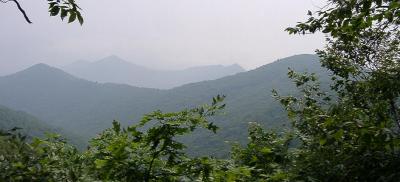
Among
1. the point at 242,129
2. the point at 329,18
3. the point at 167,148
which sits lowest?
the point at 242,129

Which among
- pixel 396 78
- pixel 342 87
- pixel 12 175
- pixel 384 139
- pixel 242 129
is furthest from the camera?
pixel 242 129

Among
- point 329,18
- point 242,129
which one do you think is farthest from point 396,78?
point 242,129

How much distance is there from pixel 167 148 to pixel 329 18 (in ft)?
8.04

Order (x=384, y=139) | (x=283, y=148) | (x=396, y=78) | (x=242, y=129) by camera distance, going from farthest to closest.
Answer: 1. (x=242, y=129)
2. (x=396, y=78)
3. (x=283, y=148)
4. (x=384, y=139)

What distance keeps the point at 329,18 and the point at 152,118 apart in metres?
2.39

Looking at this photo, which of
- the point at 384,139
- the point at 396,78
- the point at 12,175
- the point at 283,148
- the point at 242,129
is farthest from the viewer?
the point at 242,129

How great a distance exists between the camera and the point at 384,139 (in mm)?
3324

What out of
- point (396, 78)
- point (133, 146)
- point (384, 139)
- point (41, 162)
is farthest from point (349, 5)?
point (396, 78)

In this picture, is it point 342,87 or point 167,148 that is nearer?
point 167,148

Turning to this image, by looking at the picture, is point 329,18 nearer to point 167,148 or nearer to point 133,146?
point 167,148

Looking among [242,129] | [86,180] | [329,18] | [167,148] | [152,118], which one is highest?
[329,18]

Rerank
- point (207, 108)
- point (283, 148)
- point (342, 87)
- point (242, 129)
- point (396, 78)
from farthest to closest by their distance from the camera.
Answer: point (242, 129) < point (342, 87) < point (396, 78) < point (283, 148) < point (207, 108)

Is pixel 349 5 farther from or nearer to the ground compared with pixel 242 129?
farther from the ground

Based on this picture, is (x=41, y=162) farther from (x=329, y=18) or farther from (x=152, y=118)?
(x=329, y=18)
